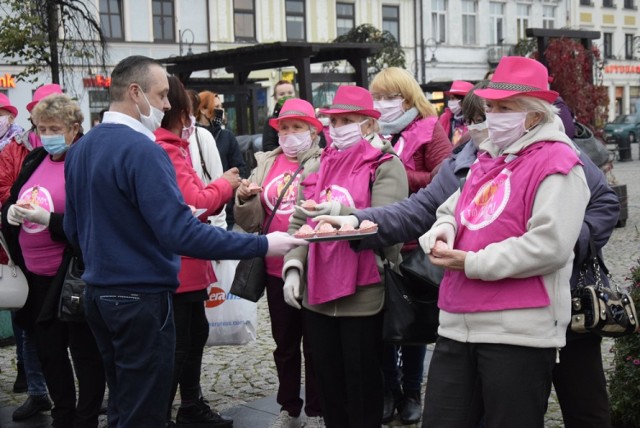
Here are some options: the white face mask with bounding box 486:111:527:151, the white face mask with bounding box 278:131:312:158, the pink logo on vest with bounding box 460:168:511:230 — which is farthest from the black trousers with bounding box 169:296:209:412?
the white face mask with bounding box 486:111:527:151

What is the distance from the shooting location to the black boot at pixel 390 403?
5.43 m

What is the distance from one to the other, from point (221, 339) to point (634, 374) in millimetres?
2453

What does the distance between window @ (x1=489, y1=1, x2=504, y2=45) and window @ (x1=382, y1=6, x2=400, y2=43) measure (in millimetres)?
6761

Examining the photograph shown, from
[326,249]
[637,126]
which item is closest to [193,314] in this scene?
[326,249]

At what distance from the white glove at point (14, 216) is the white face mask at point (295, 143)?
1503mm

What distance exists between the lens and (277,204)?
195 inches

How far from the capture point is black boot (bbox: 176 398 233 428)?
5.51m

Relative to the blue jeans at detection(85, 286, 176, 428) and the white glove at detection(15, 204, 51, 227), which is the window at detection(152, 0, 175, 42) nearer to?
the white glove at detection(15, 204, 51, 227)

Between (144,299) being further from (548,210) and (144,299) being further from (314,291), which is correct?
(548,210)

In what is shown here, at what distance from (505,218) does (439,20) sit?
144ft

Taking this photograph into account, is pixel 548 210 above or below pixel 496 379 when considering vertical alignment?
above

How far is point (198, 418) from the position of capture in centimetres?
551

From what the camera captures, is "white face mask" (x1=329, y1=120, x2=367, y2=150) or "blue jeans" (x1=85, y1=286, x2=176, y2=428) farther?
"white face mask" (x1=329, y1=120, x2=367, y2=150)

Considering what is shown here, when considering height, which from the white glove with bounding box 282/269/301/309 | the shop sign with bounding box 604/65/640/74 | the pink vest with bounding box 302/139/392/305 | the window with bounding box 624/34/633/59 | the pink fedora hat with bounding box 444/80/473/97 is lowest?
the white glove with bounding box 282/269/301/309
